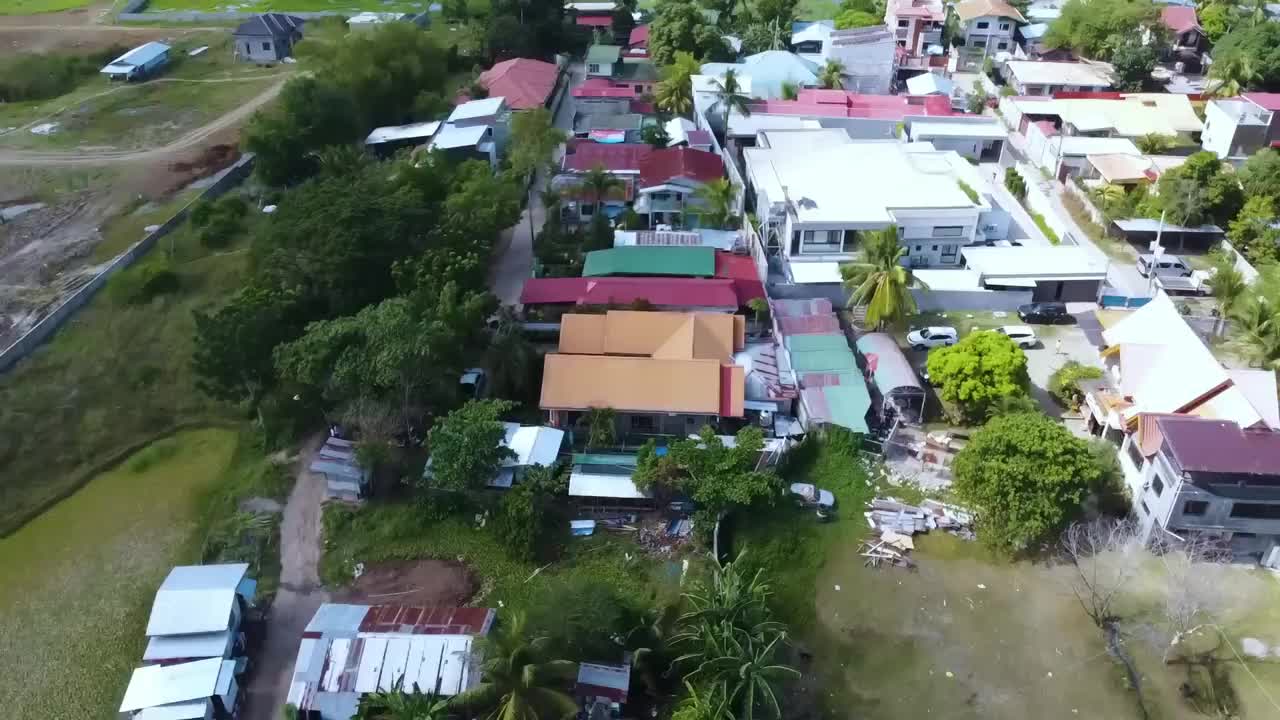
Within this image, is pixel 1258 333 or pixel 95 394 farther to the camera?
pixel 1258 333

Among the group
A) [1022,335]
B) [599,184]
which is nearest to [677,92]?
[599,184]

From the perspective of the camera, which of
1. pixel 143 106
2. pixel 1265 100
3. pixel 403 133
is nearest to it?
pixel 1265 100

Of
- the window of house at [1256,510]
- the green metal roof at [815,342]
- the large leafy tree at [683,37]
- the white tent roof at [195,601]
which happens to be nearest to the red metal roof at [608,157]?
the green metal roof at [815,342]

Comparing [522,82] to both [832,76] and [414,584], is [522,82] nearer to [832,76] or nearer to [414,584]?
[832,76]

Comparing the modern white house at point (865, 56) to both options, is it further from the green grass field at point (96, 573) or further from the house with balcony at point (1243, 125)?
the green grass field at point (96, 573)

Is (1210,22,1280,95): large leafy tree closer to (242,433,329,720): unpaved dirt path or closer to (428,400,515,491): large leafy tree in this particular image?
(428,400,515,491): large leafy tree

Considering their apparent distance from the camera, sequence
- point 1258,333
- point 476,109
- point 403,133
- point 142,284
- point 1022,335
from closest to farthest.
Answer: point 1258,333, point 1022,335, point 142,284, point 403,133, point 476,109
